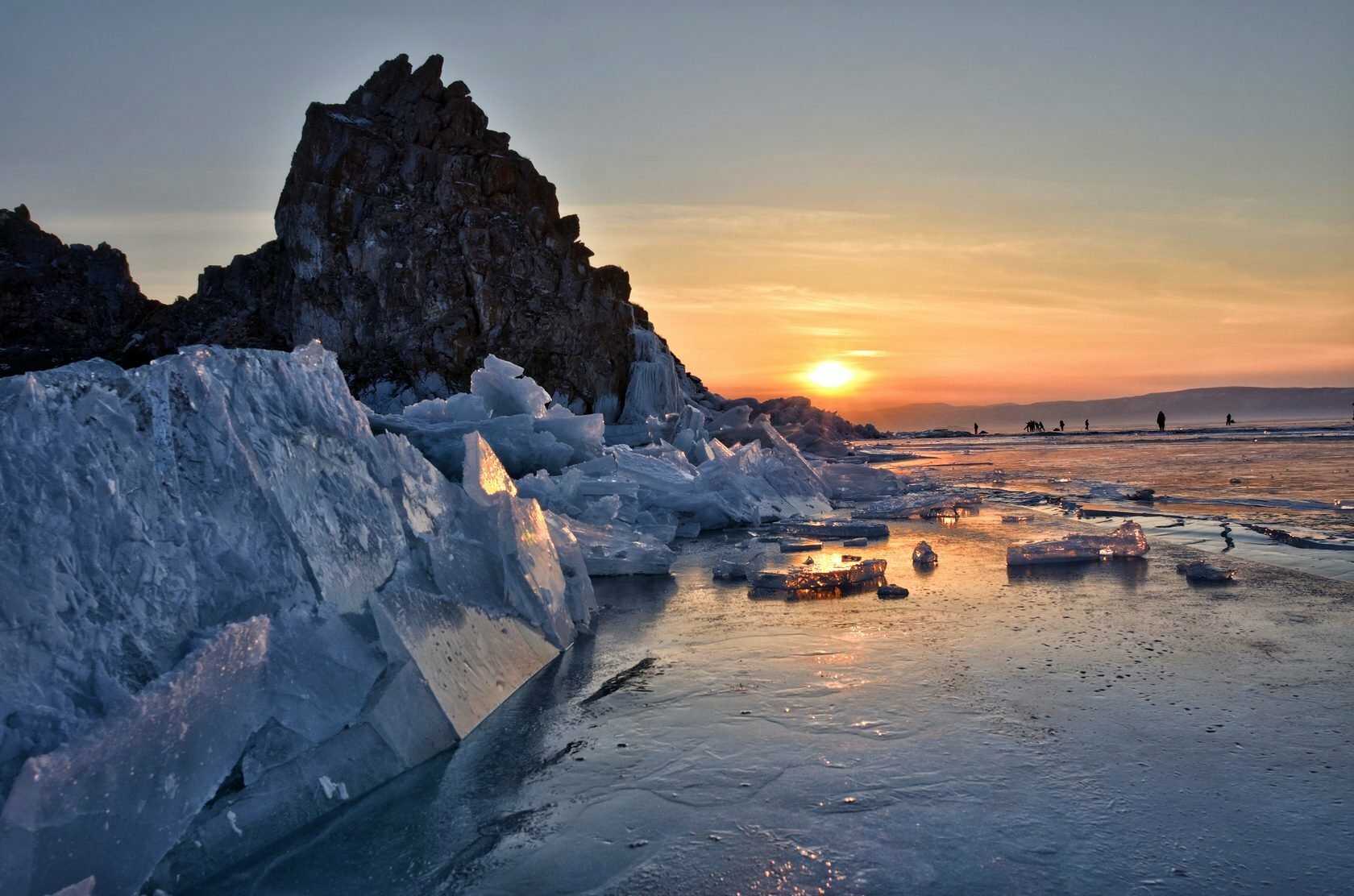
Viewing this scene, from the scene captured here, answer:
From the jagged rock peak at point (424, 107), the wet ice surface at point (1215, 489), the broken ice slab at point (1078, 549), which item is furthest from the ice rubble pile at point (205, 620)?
the jagged rock peak at point (424, 107)

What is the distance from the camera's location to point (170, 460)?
2.70 meters

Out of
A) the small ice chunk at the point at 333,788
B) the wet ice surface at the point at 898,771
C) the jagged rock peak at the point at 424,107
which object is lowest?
the wet ice surface at the point at 898,771

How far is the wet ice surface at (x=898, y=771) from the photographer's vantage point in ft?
6.95

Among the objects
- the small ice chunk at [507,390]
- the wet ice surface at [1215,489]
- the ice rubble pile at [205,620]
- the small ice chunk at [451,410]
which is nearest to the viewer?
the ice rubble pile at [205,620]

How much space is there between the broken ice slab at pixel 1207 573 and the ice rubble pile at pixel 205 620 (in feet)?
15.9

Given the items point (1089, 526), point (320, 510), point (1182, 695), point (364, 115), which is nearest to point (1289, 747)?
point (1182, 695)

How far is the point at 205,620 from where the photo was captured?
258 centimetres

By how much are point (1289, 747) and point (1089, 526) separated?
638 cm

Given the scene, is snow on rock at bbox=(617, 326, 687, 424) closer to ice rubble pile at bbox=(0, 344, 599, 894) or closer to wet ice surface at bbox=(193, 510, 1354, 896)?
wet ice surface at bbox=(193, 510, 1354, 896)

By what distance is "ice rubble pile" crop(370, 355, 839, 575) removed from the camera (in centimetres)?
680

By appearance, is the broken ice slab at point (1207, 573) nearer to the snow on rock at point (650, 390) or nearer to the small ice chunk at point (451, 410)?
the small ice chunk at point (451, 410)

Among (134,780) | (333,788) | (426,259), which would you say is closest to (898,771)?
(333,788)

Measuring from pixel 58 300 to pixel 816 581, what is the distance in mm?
40077

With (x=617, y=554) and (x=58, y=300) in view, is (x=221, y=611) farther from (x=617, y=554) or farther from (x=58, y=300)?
(x=58, y=300)
